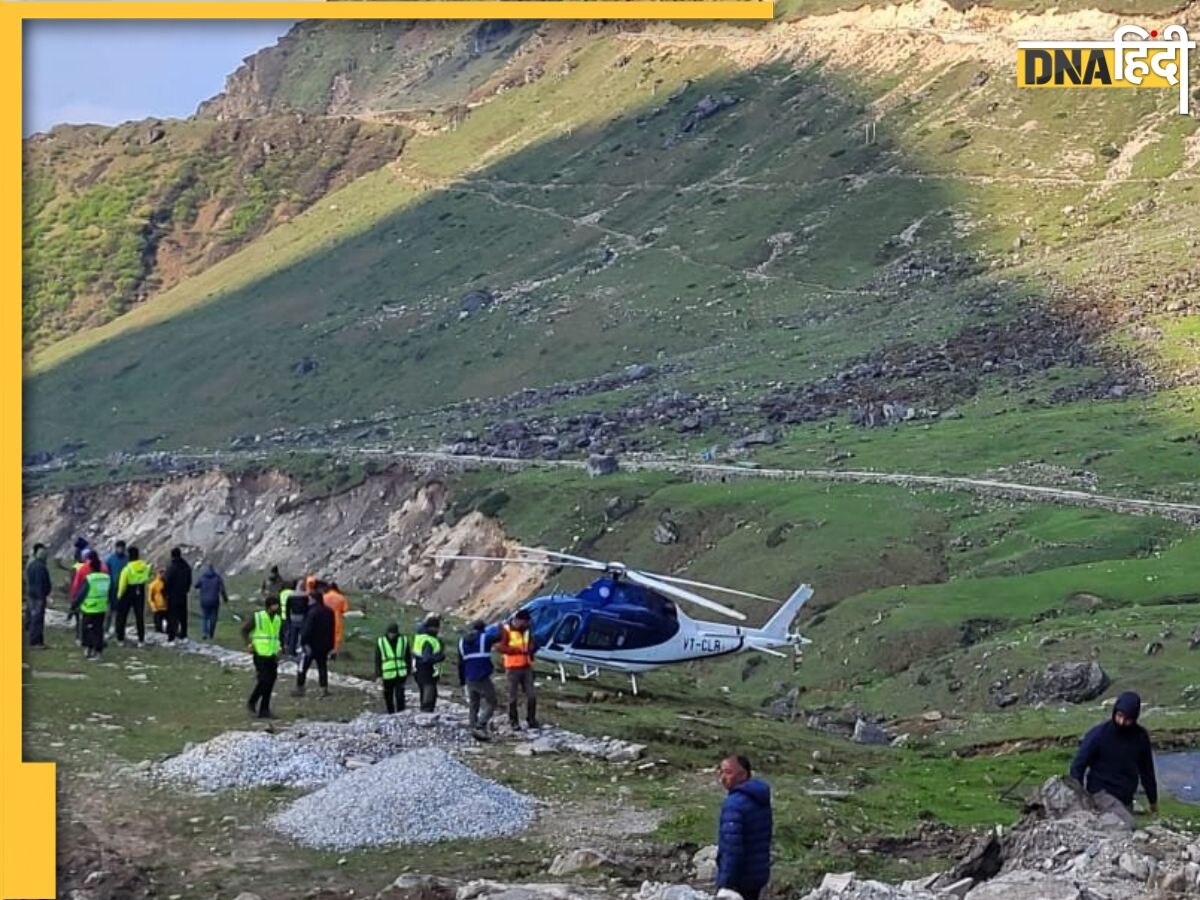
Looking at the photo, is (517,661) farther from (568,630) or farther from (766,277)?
(766,277)

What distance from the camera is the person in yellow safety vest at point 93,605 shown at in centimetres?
3628

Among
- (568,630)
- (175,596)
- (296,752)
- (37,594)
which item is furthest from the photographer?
(175,596)

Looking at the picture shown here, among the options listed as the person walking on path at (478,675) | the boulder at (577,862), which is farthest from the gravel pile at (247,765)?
→ the boulder at (577,862)

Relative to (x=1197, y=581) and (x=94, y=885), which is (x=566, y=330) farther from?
(x=94, y=885)

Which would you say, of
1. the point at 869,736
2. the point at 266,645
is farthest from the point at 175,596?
the point at 869,736

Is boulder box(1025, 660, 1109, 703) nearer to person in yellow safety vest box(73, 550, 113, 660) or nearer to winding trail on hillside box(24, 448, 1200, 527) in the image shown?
winding trail on hillside box(24, 448, 1200, 527)

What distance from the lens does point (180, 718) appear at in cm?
3170

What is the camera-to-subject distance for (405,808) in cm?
2428

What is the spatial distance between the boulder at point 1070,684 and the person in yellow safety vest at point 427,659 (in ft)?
66.0

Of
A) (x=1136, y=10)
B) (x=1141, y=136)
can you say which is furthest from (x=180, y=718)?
(x=1136, y=10)

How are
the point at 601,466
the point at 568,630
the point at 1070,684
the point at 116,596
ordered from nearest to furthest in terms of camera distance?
the point at 116,596 < the point at 568,630 < the point at 1070,684 < the point at 601,466

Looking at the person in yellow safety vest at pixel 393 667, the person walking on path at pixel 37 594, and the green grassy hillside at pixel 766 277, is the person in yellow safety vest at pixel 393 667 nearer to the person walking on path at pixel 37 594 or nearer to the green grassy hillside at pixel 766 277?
the person walking on path at pixel 37 594

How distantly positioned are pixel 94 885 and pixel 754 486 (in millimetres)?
61154

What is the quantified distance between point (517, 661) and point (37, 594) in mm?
11923
